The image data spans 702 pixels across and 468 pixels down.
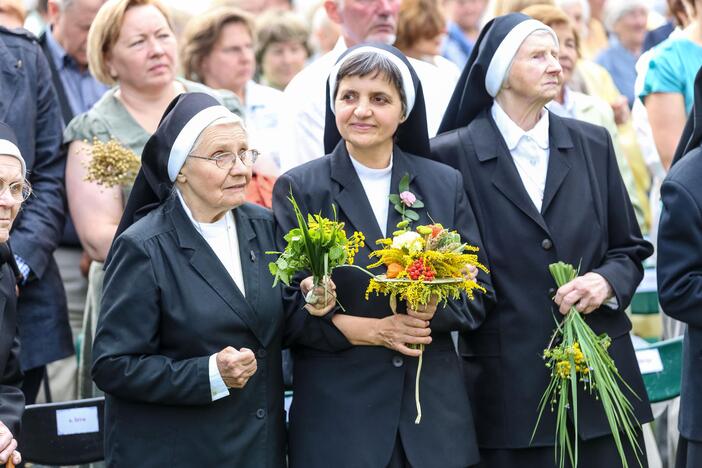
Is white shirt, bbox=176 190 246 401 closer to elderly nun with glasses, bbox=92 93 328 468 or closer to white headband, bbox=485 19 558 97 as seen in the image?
elderly nun with glasses, bbox=92 93 328 468

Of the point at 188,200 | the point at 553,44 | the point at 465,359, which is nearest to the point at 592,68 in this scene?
the point at 553,44

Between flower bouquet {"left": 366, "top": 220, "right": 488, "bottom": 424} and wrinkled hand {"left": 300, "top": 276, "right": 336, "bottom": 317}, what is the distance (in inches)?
7.5

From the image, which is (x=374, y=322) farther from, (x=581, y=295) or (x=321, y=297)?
(x=581, y=295)

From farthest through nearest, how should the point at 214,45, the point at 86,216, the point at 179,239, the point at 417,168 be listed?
1. the point at 214,45
2. the point at 86,216
3. the point at 417,168
4. the point at 179,239

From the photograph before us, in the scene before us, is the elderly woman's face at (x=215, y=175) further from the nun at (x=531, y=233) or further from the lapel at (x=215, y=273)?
the nun at (x=531, y=233)

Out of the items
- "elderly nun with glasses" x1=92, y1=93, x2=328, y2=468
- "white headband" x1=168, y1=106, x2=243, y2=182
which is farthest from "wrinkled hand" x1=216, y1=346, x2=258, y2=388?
"white headband" x1=168, y1=106, x2=243, y2=182

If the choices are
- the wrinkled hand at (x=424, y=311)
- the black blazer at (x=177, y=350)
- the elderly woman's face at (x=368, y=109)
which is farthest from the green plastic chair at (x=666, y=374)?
the black blazer at (x=177, y=350)

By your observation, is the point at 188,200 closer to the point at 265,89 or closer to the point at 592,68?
the point at 265,89

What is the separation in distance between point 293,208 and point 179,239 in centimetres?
55

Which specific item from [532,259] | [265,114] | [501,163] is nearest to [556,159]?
[501,163]

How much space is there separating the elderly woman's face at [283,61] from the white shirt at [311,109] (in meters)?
2.88

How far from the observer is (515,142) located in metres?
5.98

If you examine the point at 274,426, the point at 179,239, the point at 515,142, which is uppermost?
the point at 515,142

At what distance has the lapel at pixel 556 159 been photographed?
5.87 metres
